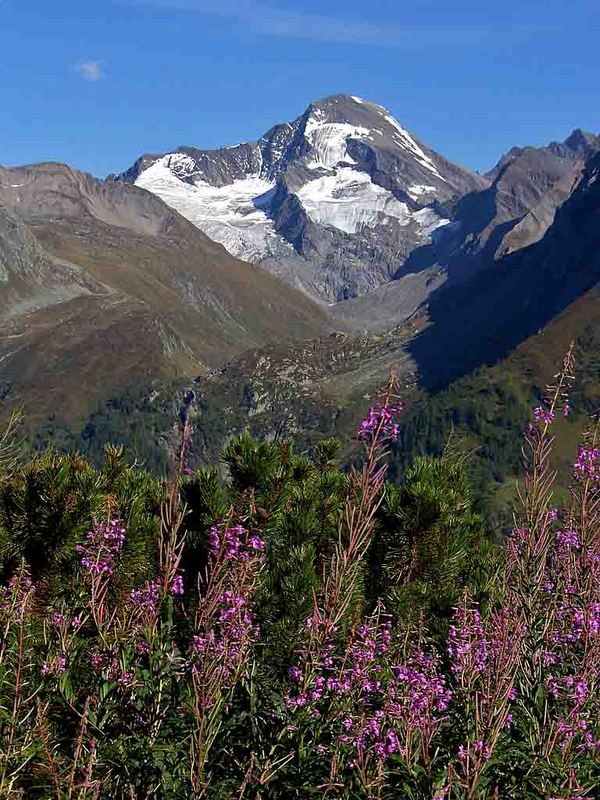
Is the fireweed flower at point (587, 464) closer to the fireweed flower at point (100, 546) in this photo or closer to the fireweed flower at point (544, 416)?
the fireweed flower at point (544, 416)

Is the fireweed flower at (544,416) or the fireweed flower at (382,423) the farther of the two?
the fireweed flower at (544,416)

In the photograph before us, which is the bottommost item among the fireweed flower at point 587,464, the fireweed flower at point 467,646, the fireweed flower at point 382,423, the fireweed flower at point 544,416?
the fireweed flower at point 467,646

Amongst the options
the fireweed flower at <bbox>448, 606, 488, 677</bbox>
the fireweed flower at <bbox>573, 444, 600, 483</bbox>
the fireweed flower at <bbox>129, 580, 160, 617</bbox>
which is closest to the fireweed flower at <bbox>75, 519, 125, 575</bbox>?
the fireweed flower at <bbox>129, 580, 160, 617</bbox>

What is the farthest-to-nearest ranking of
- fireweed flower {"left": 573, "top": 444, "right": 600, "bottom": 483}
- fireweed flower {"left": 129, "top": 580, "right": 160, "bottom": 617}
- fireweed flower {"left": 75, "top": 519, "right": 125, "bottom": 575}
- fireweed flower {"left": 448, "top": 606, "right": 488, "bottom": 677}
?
fireweed flower {"left": 573, "top": 444, "right": 600, "bottom": 483}
fireweed flower {"left": 75, "top": 519, "right": 125, "bottom": 575}
fireweed flower {"left": 448, "top": 606, "right": 488, "bottom": 677}
fireweed flower {"left": 129, "top": 580, "right": 160, "bottom": 617}

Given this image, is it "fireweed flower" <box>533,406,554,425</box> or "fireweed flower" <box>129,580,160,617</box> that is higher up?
"fireweed flower" <box>533,406,554,425</box>

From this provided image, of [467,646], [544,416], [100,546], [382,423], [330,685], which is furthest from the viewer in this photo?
[544,416]

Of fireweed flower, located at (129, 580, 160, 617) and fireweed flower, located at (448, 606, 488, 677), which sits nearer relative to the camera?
fireweed flower, located at (129, 580, 160, 617)

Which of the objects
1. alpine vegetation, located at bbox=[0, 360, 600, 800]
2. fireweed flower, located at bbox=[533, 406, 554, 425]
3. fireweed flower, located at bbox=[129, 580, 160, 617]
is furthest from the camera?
fireweed flower, located at bbox=[533, 406, 554, 425]

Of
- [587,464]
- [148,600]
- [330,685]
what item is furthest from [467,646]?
[148,600]

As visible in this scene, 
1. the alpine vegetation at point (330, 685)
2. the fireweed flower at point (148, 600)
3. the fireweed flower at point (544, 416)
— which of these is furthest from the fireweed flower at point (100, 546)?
the fireweed flower at point (544, 416)

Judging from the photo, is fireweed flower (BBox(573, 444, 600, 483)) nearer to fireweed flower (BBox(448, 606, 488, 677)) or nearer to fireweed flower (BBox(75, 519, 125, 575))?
fireweed flower (BBox(448, 606, 488, 677))

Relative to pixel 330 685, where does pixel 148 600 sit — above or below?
above

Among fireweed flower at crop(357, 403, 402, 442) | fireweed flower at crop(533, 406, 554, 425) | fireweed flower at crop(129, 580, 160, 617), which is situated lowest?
fireweed flower at crop(129, 580, 160, 617)

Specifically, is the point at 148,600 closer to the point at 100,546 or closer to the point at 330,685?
the point at 100,546
